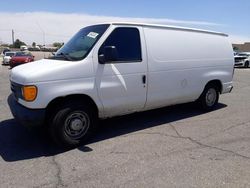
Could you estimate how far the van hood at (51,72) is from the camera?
4582 millimetres

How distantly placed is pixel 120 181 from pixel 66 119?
1.55m

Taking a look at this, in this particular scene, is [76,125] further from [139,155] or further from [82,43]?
[82,43]

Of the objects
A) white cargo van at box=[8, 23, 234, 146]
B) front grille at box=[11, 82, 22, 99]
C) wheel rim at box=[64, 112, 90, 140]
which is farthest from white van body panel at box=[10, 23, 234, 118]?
wheel rim at box=[64, 112, 90, 140]

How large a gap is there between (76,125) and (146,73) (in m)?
1.70

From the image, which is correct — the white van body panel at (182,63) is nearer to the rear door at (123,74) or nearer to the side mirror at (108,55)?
the rear door at (123,74)

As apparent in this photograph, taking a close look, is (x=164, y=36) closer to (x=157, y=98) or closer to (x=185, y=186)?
(x=157, y=98)

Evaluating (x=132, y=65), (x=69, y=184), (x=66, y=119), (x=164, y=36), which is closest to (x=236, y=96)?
(x=164, y=36)

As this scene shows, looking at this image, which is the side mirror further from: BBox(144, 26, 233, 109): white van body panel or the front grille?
the front grille

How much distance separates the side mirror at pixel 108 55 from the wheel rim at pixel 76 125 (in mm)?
975

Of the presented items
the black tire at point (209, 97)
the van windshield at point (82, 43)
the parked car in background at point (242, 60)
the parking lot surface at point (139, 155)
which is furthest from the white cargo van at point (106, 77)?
the parked car in background at point (242, 60)

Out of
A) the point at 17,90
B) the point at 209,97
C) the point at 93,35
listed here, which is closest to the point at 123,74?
the point at 93,35

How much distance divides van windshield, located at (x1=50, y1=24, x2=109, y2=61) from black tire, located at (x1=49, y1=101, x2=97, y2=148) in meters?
0.85

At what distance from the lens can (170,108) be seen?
7801 millimetres

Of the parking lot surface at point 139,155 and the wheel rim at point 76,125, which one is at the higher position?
the wheel rim at point 76,125
